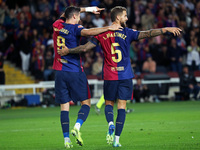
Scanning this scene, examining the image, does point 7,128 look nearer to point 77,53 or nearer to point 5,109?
point 77,53

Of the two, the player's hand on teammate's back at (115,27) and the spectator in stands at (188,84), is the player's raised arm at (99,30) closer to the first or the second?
the player's hand on teammate's back at (115,27)


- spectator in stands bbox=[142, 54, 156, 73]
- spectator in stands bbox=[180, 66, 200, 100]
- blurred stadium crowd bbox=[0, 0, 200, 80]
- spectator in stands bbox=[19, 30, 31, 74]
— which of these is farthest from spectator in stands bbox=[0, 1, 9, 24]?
spectator in stands bbox=[180, 66, 200, 100]

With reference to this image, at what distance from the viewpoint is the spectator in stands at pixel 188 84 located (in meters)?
23.6

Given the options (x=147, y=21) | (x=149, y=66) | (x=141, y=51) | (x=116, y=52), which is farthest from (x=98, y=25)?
(x=116, y=52)

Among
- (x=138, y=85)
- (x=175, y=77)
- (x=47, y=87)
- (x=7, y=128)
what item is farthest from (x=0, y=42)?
(x=7, y=128)

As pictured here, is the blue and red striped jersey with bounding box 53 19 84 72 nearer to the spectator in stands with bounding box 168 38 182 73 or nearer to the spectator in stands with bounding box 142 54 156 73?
the spectator in stands with bounding box 142 54 156 73

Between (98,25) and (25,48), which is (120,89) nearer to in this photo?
(25,48)

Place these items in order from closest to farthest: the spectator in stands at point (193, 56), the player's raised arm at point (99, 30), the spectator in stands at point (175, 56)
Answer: the player's raised arm at point (99, 30)
the spectator in stands at point (175, 56)
the spectator in stands at point (193, 56)

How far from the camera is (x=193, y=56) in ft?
84.0

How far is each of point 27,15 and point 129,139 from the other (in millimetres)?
16501

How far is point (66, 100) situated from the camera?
859cm

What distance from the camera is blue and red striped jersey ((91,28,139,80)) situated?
845 cm

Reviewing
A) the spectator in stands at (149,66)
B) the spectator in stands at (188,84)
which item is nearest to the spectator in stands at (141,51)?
the spectator in stands at (149,66)

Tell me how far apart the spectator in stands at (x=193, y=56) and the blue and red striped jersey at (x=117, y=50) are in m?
17.4
